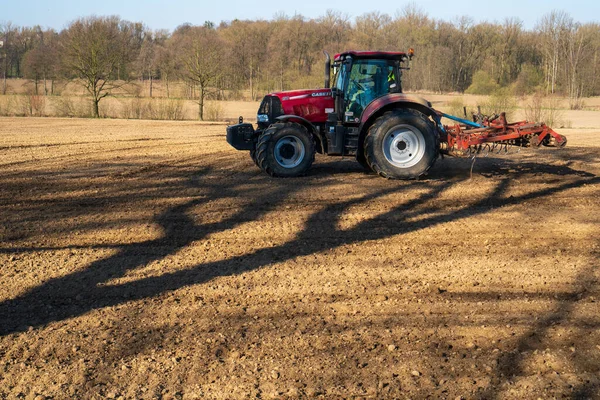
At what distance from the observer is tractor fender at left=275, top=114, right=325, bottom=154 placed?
35.3ft

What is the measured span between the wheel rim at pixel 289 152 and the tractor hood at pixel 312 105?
0.52m

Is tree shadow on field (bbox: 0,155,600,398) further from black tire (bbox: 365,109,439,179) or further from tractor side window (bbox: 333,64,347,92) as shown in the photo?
tractor side window (bbox: 333,64,347,92)

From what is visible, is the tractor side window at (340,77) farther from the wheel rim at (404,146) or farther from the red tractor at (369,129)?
the wheel rim at (404,146)

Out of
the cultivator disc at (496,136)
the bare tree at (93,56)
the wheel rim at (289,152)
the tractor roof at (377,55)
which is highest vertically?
the bare tree at (93,56)

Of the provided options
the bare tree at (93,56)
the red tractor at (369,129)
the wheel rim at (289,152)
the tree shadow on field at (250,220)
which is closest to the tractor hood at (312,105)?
the red tractor at (369,129)

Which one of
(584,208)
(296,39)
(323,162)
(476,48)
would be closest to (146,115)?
(323,162)

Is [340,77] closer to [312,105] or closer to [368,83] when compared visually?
[368,83]

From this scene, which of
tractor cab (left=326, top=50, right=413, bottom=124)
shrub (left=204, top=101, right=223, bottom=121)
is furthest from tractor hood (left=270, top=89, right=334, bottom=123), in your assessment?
shrub (left=204, top=101, right=223, bottom=121)

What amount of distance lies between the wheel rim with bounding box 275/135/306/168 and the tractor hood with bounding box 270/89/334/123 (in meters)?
0.52

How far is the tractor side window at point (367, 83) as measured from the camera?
10.9 m

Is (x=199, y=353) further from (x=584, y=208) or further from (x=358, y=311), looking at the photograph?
(x=584, y=208)

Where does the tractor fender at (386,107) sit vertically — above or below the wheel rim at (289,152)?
above

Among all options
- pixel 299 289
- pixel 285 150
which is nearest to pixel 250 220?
pixel 299 289

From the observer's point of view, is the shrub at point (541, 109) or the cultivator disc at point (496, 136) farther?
the shrub at point (541, 109)
